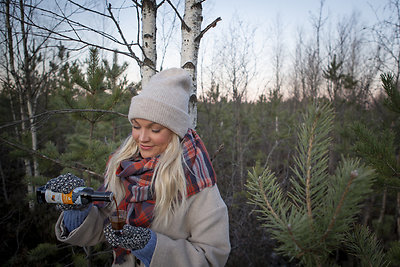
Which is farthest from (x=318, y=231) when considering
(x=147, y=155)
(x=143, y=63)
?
(x=143, y=63)

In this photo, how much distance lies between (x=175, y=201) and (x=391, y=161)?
1504 mm

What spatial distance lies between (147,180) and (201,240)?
1.65ft

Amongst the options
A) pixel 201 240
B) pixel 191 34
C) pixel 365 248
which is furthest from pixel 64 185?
pixel 191 34

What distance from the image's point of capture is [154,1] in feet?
6.09

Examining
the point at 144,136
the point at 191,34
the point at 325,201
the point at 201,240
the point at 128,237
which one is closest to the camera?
the point at 325,201

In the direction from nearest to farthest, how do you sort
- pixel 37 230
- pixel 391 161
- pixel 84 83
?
pixel 391 161
pixel 84 83
pixel 37 230

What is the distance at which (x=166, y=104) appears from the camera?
51.6 inches

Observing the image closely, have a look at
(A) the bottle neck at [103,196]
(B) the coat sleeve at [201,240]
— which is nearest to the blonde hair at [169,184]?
(B) the coat sleeve at [201,240]

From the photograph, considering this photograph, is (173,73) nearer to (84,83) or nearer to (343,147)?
(84,83)

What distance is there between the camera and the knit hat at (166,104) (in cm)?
129

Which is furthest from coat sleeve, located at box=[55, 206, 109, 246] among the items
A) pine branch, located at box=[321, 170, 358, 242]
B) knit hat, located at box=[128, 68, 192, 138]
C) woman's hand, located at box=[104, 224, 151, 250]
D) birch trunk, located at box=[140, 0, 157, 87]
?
pine branch, located at box=[321, 170, 358, 242]

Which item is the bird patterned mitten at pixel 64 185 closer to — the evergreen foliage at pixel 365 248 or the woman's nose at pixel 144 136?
the woman's nose at pixel 144 136

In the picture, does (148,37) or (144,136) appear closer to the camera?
(144,136)

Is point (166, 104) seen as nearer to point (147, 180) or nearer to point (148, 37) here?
point (147, 180)
